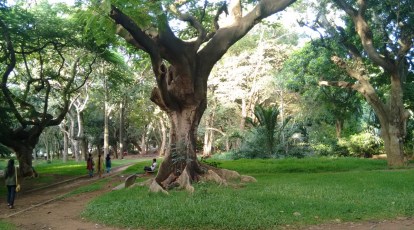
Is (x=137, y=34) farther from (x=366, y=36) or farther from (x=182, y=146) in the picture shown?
(x=366, y=36)

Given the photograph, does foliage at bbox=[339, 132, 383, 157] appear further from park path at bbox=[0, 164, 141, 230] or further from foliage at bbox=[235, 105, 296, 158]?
park path at bbox=[0, 164, 141, 230]

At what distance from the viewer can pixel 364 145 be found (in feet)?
89.4

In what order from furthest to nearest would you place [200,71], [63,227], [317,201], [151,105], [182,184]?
1. [151,105]
2. [200,71]
3. [182,184]
4. [317,201]
5. [63,227]

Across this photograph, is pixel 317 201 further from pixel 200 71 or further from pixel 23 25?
pixel 23 25

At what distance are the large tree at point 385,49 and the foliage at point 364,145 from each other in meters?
8.22

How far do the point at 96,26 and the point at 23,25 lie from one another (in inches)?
430

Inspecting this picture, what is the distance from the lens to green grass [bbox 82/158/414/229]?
8203mm

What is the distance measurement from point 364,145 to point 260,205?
20030 millimetres

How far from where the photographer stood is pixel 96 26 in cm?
1122

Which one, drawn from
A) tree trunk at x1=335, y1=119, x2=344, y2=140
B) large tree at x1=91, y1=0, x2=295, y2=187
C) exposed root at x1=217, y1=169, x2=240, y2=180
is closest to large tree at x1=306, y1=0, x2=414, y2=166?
large tree at x1=91, y1=0, x2=295, y2=187

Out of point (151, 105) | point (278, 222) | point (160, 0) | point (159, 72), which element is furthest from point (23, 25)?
point (151, 105)

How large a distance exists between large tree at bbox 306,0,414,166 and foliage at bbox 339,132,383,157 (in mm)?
8220

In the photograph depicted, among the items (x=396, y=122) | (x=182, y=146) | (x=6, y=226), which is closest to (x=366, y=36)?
(x=396, y=122)

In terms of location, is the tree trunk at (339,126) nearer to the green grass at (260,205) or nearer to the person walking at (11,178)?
the green grass at (260,205)
